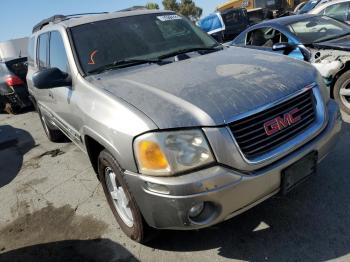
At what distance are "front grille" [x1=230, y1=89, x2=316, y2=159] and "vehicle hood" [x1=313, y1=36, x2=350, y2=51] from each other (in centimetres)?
292

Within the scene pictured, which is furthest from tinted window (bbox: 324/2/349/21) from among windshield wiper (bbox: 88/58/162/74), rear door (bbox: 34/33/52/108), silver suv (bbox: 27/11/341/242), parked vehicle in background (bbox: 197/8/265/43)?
parked vehicle in background (bbox: 197/8/265/43)

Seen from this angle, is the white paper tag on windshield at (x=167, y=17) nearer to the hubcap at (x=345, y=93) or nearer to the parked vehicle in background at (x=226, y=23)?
the hubcap at (x=345, y=93)

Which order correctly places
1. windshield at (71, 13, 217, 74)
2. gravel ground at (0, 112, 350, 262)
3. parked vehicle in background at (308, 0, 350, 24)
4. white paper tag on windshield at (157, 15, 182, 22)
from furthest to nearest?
parked vehicle in background at (308, 0, 350, 24)
white paper tag on windshield at (157, 15, 182, 22)
windshield at (71, 13, 217, 74)
gravel ground at (0, 112, 350, 262)

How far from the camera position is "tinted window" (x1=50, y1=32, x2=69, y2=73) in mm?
3682

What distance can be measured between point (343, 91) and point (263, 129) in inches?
127

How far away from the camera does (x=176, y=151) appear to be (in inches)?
90.6

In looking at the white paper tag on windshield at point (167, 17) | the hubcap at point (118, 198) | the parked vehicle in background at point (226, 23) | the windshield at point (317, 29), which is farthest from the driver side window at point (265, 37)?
the parked vehicle in background at point (226, 23)

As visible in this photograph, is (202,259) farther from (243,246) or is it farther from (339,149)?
(339,149)

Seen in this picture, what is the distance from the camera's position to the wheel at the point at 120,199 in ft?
8.69

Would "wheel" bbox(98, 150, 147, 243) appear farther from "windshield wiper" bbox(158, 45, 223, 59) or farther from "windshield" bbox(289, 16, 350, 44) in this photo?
"windshield" bbox(289, 16, 350, 44)

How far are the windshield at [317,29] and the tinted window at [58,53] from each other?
3.84 m

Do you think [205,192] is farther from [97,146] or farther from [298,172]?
[97,146]

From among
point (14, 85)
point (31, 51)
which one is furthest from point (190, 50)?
point (14, 85)

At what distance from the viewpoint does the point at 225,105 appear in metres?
2.39
